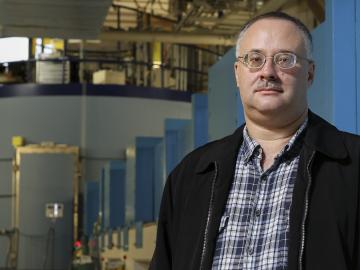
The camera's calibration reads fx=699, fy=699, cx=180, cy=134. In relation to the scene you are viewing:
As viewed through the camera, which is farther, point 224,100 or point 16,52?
point 16,52

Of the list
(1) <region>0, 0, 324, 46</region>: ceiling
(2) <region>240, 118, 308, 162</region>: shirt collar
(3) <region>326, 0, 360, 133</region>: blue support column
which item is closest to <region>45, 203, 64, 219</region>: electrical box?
(1) <region>0, 0, 324, 46</region>: ceiling

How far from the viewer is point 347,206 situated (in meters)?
1.60

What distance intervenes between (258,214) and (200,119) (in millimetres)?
3543

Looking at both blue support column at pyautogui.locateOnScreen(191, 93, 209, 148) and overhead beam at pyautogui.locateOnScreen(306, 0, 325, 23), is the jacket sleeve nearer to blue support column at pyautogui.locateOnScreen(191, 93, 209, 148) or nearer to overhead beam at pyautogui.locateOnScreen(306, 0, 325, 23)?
blue support column at pyautogui.locateOnScreen(191, 93, 209, 148)

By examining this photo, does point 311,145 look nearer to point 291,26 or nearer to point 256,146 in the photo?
point 256,146

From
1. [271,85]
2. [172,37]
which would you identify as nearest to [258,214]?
[271,85]

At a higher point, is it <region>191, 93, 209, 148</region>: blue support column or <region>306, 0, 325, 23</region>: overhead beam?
<region>306, 0, 325, 23</region>: overhead beam

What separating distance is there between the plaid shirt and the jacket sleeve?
0.22m

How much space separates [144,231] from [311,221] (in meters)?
5.41

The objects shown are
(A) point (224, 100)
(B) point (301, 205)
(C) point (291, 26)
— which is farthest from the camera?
(A) point (224, 100)

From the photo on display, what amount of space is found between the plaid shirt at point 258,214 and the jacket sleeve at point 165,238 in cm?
22

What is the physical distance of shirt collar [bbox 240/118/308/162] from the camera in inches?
67.8

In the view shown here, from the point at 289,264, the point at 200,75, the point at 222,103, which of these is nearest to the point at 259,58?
the point at 289,264

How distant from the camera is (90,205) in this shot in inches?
512
